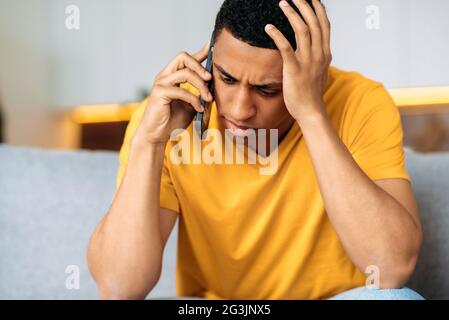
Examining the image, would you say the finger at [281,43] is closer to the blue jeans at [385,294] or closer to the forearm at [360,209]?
the forearm at [360,209]

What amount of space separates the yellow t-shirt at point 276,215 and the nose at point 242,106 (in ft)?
0.52

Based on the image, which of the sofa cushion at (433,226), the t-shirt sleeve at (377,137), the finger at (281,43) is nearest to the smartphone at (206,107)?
the finger at (281,43)

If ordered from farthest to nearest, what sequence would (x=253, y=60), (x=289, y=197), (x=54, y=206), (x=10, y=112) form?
1. (x=10, y=112)
2. (x=54, y=206)
3. (x=289, y=197)
4. (x=253, y=60)

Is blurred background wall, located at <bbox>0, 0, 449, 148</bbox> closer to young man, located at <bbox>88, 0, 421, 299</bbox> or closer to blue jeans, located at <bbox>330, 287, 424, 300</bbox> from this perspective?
young man, located at <bbox>88, 0, 421, 299</bbox>

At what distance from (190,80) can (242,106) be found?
10 centimetres

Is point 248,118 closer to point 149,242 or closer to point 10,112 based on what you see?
point 149,242

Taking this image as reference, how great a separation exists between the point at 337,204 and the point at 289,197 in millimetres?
158

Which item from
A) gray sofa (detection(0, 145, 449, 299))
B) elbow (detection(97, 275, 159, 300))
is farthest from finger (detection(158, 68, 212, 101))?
gray sofa (detection(0, 145, 449, 299))

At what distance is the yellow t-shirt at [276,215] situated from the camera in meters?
1.09

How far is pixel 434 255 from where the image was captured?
122cm

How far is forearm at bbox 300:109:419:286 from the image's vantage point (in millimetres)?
940

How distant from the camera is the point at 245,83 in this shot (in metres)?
0.96

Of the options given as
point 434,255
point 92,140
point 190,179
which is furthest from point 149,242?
point 92,140

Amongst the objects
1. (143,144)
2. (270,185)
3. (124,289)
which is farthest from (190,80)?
(124,289)
